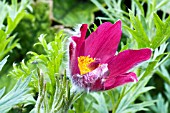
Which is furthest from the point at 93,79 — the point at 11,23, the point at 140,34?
the point at 11,23

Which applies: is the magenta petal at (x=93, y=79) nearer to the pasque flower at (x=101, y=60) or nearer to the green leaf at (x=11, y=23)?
the pasque flower at (x=101, y=60)

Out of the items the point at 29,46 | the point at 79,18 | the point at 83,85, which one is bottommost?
the point at 83,85

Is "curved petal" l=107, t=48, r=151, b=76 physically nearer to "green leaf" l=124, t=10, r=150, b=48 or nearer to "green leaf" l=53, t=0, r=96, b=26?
"green leaf" l=124, t=10, r=150, b=48

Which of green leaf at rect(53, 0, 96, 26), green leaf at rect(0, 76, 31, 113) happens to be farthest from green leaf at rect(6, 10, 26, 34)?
green leaf at rect(53, 0, 96, 26)

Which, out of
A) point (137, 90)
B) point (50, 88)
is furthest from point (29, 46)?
point (50, 88)

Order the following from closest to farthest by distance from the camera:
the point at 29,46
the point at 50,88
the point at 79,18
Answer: the point at 50,88 < the point at 29,46 < the point at 79,18

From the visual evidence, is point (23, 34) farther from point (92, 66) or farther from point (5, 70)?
point (92, 66)

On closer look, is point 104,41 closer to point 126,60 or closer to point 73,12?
point 126,60
